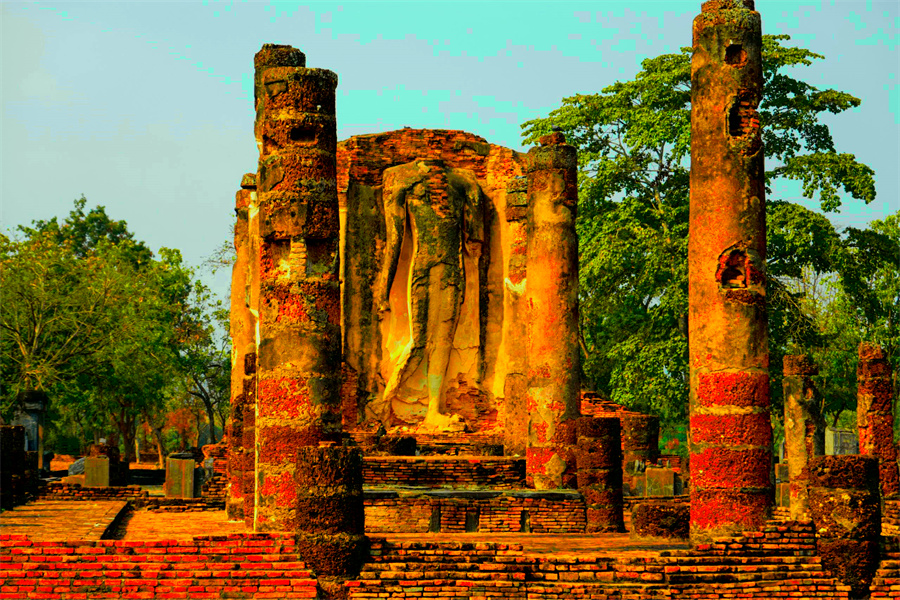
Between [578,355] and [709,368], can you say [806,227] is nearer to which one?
[578,355]

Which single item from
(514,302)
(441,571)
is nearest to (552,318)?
(514,302)

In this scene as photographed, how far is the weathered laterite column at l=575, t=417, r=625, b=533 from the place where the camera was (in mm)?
15961

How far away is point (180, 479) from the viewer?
2330 centimetres

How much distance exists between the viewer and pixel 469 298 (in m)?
22.5

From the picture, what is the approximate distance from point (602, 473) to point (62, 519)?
23.0 ft

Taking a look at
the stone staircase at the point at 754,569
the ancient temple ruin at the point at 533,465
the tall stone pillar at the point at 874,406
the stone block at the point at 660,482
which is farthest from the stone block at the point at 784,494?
the stone staircase at the point at 754,569

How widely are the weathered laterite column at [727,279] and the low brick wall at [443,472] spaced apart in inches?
256

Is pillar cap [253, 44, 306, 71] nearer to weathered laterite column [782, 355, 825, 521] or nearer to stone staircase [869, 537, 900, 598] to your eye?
stone staircase [869, 537, 900, 598]

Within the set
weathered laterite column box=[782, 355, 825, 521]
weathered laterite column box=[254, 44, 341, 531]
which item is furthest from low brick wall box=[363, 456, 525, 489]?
weathered laterite column box=[254, 44, 341, 531]

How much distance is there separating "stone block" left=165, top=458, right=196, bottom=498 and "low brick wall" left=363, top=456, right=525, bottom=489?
19.3ft

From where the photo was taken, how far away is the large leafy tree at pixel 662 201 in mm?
26094

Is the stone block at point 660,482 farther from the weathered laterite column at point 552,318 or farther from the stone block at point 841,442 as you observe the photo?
the stone block at point 841,442

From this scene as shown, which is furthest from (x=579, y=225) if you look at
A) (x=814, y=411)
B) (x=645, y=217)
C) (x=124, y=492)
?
(x=124, y=492)

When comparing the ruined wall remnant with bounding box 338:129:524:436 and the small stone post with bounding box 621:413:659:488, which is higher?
the ruined wall remnant with bounding box 338:129:524:436
